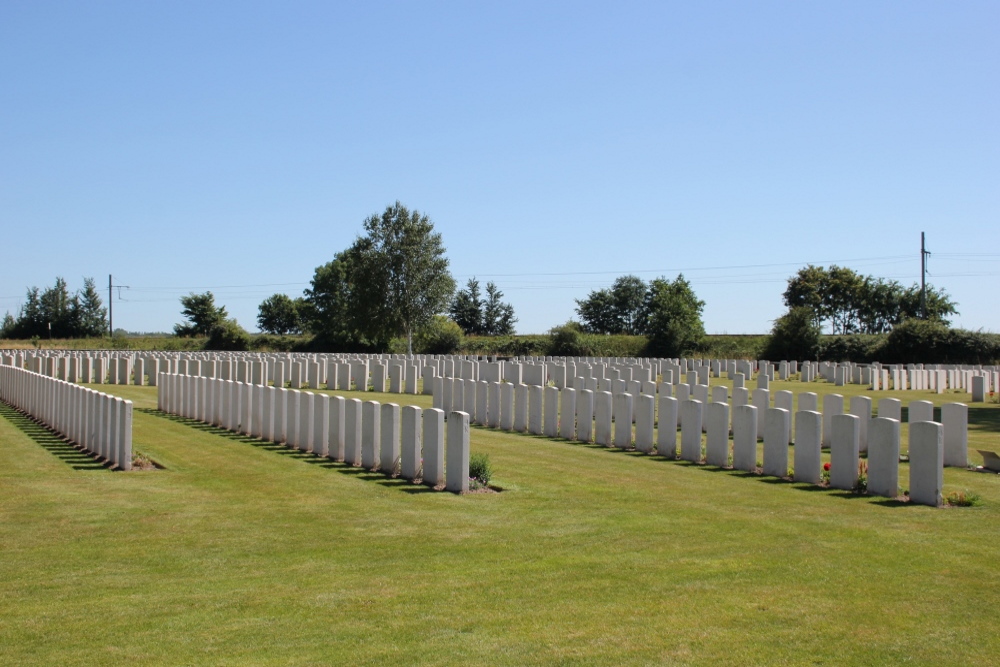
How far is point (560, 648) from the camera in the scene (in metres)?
5.00

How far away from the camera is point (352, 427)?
12.0m

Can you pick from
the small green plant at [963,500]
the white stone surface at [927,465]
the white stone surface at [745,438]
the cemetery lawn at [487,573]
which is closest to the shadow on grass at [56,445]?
the cemetery lawn at [487,573]

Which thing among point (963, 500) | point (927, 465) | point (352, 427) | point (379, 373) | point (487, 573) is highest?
point (379, 373)

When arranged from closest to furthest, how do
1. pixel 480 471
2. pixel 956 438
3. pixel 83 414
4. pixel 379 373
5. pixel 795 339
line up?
pixel 480 471, pixel 956 438, pixel 83 414, pixel 379 373, pixel 795 339

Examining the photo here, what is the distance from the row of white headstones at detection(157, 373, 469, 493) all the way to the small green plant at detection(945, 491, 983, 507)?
5.00 meters

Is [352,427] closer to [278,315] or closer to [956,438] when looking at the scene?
[956,438]

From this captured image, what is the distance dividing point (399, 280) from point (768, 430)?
54.7 m

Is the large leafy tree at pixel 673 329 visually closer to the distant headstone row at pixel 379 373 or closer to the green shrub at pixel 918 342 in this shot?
the green shrub at pixel 918 342

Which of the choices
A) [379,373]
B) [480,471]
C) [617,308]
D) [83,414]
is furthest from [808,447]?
[617,308]

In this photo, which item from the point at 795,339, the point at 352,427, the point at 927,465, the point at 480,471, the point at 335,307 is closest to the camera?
the point at 927,465

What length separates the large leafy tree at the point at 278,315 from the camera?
388ft

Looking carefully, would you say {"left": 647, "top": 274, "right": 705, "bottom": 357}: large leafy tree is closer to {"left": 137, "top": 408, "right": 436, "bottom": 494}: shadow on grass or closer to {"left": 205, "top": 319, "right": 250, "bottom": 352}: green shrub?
{"left": 205, "top": 319, "right": 250, "bottom": 352}: green shrub

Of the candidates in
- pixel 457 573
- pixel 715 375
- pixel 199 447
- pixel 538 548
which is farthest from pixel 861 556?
pixel 715 375

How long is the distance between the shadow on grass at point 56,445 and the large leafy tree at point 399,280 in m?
44.9
